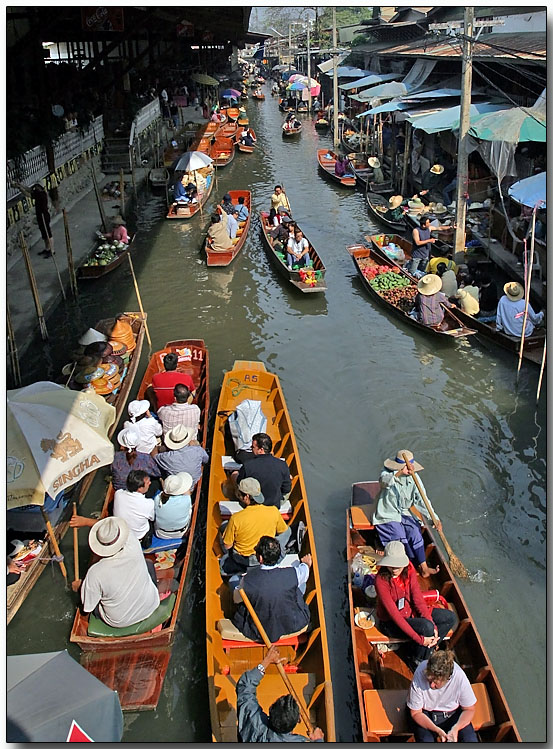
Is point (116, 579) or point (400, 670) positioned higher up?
point (116, 579)

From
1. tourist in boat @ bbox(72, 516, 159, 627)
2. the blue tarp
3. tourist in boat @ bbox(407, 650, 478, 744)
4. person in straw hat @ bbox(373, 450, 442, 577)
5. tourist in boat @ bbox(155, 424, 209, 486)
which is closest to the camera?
tourist in boat @ bbox(407, 650, 478, 744)

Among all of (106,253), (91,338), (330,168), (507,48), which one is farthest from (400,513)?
(330,168)

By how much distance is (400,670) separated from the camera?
20.0 feet

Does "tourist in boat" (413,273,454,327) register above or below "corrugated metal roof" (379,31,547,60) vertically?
below

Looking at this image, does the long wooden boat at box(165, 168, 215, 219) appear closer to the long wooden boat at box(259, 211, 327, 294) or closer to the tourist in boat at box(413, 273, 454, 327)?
the long wooden boat at box(259, 211, 327, 294)

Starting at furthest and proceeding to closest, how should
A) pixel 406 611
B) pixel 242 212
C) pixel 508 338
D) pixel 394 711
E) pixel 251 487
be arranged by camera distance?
pixel 242 212 < pixel 508 338 < pixel 251 487 < pixel 406 611 < pixel 394 711

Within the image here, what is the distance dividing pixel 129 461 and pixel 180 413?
1.03m

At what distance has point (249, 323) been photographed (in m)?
14.9

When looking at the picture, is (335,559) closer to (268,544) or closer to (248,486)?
(248,486)

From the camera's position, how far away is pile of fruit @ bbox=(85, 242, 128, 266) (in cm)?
1705

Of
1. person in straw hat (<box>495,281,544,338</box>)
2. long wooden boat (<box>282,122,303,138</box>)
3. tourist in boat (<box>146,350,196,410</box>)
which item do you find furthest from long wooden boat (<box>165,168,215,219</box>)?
long wooden boat (<box>282,122,303,138</box>)

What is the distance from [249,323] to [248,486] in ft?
27.6

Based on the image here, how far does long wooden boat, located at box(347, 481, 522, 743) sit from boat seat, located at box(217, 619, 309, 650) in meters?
0.61

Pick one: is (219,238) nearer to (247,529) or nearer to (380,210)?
(380,210)
